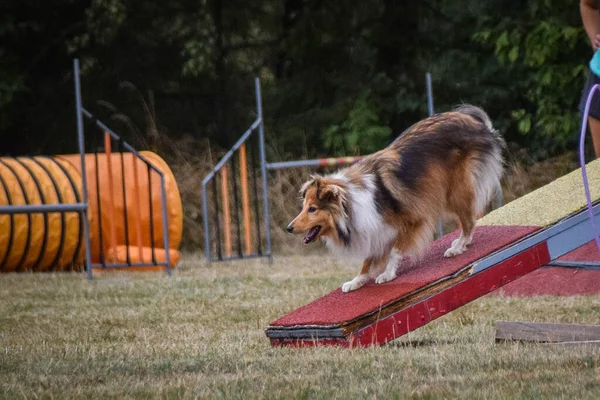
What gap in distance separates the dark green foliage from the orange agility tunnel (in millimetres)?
4651

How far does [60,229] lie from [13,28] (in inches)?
313

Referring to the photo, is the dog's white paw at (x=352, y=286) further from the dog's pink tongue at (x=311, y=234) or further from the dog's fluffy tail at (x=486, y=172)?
the dog's fluffy tail at (x=486, y=172)

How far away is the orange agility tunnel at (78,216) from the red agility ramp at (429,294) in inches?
228

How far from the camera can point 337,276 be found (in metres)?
9.24

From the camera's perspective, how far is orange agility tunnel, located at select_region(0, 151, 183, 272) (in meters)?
11.1

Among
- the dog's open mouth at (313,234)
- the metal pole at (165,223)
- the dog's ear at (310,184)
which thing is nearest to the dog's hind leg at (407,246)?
the dog's open mouth at (313,234)

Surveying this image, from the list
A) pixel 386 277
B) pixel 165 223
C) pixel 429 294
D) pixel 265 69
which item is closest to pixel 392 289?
pixel 429 294

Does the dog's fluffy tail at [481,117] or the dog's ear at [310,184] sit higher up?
the dog's fluffy tail at [481,117]

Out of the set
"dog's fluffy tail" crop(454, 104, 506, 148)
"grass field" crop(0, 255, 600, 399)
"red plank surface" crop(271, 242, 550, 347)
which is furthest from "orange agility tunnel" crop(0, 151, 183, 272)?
"red plank surface" crop(271, 242, 550, 347)

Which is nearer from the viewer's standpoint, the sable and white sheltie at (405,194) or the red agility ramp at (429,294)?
the red agility ramp at (429,294)

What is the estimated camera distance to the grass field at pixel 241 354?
11.9 feet

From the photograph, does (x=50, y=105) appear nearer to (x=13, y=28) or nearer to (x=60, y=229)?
(x=13, y=28)

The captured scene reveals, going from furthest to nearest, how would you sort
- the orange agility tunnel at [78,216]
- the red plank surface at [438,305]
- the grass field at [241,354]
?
1. the orange agility tunnel at [78,216]
2. the red plank surface at [438,305]
3. the grass field at [241,354]

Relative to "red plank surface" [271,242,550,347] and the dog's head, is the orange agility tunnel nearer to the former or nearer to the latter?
the dog's head
